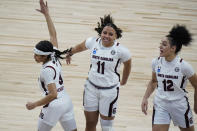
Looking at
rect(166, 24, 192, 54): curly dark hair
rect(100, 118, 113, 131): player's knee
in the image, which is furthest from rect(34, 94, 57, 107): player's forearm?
rect(166, 24, 192, 54): curly dark hair

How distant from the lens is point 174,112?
199 inches

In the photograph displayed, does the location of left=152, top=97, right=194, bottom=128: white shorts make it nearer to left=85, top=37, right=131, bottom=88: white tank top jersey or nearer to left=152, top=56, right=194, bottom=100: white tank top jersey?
left=152, top=56, right=194, bottom=100: white tank top jersey

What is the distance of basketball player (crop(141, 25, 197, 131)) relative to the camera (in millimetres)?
4977

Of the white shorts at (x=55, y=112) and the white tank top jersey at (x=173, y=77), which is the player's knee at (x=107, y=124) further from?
the white tank top jersey at (x=173, y=77)

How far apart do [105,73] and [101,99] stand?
0.30 metres

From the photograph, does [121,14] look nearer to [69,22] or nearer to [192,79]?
[69,22]

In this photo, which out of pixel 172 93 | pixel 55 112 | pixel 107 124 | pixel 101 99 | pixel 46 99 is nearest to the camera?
pixel 46 99

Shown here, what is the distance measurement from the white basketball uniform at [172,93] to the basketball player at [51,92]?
953mm

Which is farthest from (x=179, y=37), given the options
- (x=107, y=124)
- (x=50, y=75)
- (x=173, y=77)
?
(x=50, y=75)

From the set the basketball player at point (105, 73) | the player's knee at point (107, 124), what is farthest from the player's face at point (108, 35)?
the player's knee at point (107, 124)

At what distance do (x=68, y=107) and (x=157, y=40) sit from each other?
5504 mm

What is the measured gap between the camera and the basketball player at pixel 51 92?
472 centimetres

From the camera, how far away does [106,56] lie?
523cm

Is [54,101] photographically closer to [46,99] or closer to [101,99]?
[46,99]
